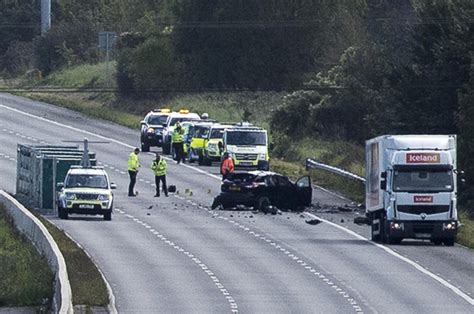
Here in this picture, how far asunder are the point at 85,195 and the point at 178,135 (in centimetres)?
1738

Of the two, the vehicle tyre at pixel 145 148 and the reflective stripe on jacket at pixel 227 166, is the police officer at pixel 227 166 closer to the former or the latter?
the reflective stripe on jacket at pixel 227 166

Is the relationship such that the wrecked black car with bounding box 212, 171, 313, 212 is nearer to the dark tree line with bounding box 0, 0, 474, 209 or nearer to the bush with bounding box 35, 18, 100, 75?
the dark tree line with bounding box 0, 0, 474, 209

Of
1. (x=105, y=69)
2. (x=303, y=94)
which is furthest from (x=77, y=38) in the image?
(x=303, y=94)

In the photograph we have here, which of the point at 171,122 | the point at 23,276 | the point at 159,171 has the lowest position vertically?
the point at 23,276

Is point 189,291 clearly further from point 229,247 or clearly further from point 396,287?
point 229,247

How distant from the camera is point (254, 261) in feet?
125

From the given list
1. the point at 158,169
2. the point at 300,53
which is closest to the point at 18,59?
the point at 300,53

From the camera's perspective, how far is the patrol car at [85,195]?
1864 inches

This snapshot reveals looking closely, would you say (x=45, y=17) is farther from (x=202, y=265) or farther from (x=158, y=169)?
(x=202, y=265)

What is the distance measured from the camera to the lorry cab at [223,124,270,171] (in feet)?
198

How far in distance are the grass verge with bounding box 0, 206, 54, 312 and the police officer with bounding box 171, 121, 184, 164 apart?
1877cm

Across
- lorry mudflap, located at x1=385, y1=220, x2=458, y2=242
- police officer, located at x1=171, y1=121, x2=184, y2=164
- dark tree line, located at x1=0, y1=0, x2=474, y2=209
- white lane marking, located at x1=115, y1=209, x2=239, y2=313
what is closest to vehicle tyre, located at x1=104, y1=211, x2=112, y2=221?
white lane marking, located at x1=115, y1=209, x2=239, y2=313

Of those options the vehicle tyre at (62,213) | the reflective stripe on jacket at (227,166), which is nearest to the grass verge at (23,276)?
the vehicle tyre at (62,213)

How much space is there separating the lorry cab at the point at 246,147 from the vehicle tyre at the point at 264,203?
932 cm
